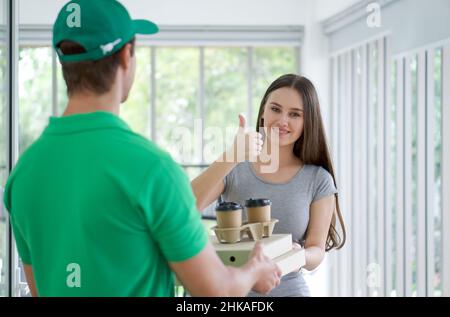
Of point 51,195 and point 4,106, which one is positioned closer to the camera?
point 51,195

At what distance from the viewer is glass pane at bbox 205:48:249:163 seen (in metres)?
4.50

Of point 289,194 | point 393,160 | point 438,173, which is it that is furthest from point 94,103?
point 393,160

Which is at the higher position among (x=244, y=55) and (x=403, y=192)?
(x=244, y=55)

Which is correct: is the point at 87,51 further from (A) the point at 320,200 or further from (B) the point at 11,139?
(B) the point at 11,139

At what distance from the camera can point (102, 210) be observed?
3.09 feet

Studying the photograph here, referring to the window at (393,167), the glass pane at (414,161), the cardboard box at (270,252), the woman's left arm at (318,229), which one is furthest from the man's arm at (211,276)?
the glass pane at (414,161)

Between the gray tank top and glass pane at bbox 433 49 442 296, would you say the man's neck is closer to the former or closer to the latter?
the gray tank top

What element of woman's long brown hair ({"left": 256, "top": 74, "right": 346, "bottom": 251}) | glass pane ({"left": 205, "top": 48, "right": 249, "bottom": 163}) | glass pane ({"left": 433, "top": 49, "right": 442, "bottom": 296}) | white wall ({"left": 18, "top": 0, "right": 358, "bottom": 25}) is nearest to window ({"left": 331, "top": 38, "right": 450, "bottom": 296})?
glass pane ({"left": 433, "top": 49, "right": 442, "bottom": 296})

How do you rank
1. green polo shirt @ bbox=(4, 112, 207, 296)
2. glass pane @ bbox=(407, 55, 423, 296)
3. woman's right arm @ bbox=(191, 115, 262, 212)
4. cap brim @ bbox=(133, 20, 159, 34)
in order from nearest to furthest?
green polo shirt @ bbox=(4, 112, 207, 296), cap brim @ bbox=(133, 20, 159, 34), woman's right arm @ bbox=(191, 115, 262, 212), glass pane @ bbox=(407, 55, 423, 296)

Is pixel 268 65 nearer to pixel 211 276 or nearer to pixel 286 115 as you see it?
pixel 286 115

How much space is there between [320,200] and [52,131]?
800mm

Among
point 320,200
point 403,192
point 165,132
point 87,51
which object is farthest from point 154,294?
point 165,132

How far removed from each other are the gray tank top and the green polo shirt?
24.2 inches

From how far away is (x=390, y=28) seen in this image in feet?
10.0
